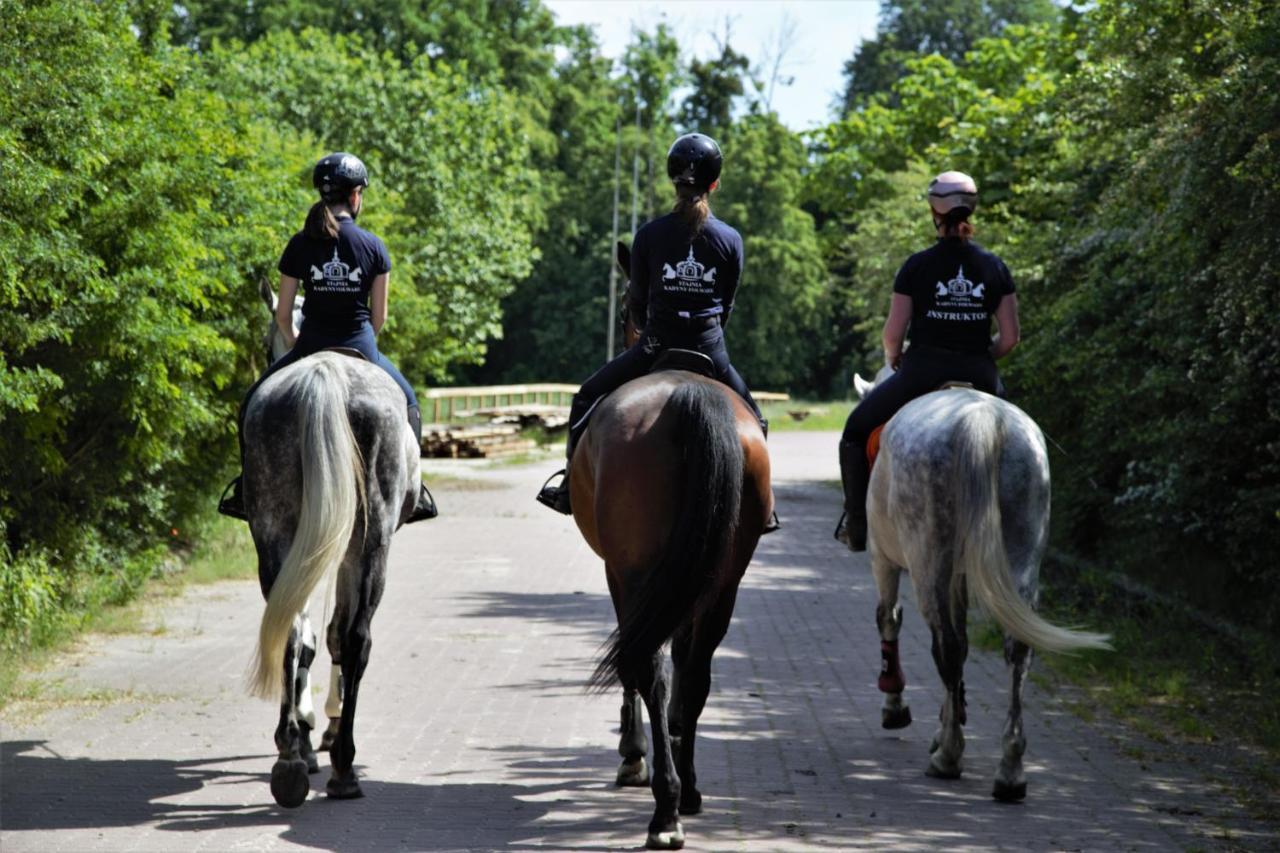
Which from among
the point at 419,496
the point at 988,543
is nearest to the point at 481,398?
the point at 419,496

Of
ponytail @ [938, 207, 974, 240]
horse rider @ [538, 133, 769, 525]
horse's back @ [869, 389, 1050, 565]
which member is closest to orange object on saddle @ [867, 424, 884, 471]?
horse's back @ [869, 389, 1050, 565]

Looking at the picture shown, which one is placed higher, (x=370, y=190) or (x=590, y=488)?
(x=370, y=190)

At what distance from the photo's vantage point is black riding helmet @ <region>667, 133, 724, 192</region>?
7.18 m

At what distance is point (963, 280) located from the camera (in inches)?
317

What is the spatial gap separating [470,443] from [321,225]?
90.0ft

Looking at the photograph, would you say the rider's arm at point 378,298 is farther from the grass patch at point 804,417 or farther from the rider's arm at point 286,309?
the grass patch at point 804,417

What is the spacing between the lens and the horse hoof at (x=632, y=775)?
24.7 feet

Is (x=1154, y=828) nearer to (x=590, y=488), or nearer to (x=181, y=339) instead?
(x=590, y=488)

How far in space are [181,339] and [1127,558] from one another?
861cm

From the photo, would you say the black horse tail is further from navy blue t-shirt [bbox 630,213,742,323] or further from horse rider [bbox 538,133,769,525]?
navy blue t-shirt [bbox 630,213,742,323]

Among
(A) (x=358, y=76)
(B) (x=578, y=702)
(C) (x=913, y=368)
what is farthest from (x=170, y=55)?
(A) (x=358, y=76)

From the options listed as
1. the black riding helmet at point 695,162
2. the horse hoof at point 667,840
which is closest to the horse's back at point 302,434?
the black riding helmet at point 695,162

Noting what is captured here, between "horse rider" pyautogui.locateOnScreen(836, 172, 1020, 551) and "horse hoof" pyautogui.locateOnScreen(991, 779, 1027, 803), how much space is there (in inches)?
81.7

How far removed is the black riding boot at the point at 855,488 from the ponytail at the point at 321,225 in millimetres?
3015
